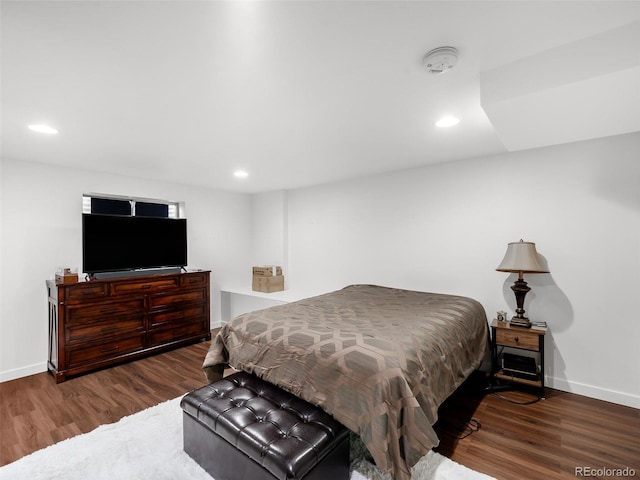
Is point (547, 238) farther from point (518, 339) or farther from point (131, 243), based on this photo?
point (131, 243)

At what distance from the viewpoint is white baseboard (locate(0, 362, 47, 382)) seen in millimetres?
3121

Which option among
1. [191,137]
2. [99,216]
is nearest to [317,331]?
[191,137]

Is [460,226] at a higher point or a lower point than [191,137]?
lower

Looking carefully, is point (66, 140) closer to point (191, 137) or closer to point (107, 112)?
point (107, 112)

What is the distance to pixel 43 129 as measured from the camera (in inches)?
92.8

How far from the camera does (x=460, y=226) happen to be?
339 centimetres

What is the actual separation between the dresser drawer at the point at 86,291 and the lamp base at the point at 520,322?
4.29 metres

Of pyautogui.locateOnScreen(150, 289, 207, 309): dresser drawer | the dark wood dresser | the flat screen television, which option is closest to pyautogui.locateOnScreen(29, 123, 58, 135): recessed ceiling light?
the flat screen television

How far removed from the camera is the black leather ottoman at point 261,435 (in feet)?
4.72

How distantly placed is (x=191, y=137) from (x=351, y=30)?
1803mm

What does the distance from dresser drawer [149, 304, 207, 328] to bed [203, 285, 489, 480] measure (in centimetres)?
171

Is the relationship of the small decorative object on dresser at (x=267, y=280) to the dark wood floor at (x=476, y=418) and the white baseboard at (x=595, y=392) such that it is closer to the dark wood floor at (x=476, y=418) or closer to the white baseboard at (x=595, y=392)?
the dark wood floor at (x=476, y=418)

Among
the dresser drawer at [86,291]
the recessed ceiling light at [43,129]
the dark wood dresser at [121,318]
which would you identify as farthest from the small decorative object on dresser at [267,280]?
the recessed ceiling light at [43,129]

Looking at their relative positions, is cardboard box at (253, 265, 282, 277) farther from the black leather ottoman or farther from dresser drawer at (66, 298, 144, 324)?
the black leather ottoman
